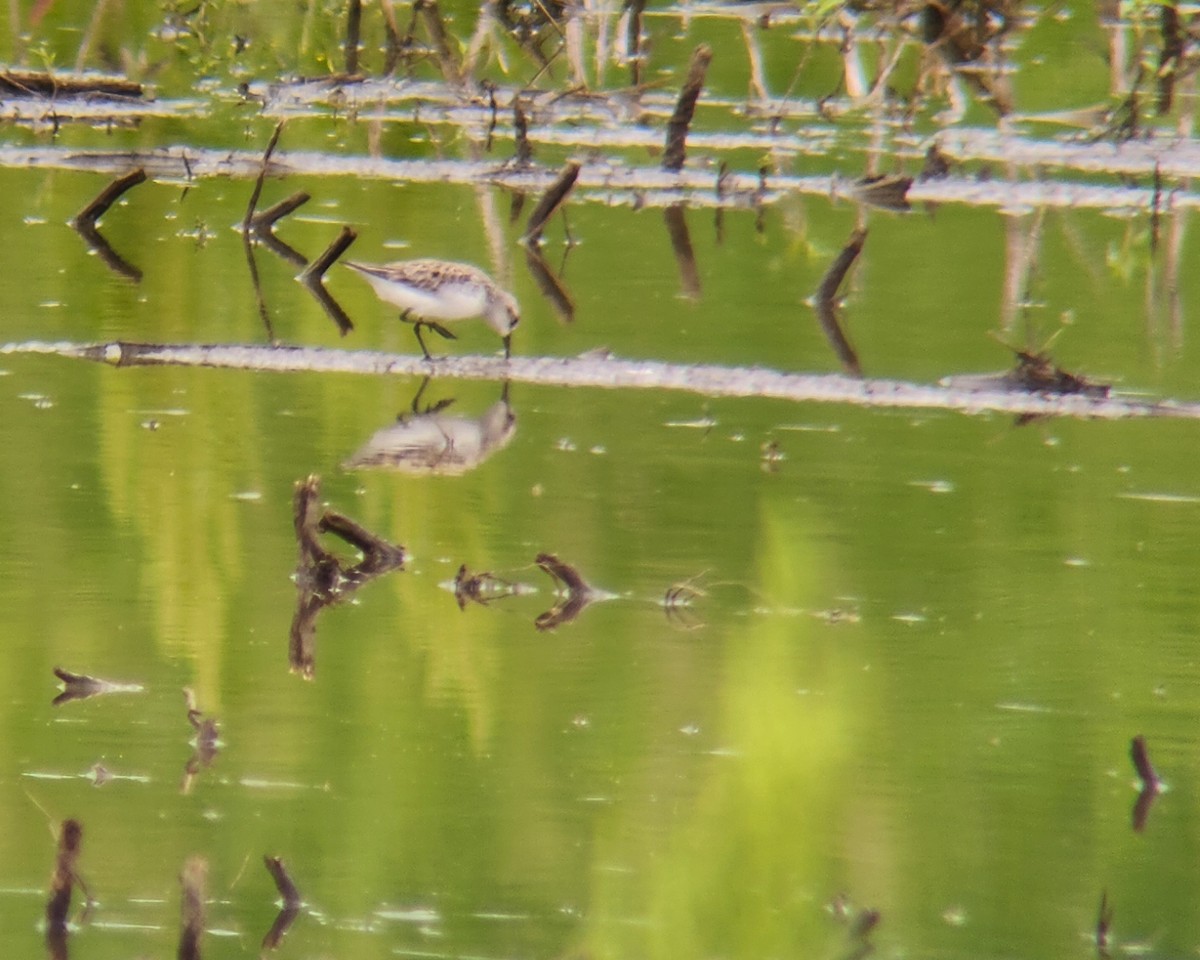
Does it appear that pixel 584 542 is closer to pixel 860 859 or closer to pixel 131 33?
pixel 860 859

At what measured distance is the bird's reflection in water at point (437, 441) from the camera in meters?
7.35

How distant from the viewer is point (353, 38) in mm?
14867

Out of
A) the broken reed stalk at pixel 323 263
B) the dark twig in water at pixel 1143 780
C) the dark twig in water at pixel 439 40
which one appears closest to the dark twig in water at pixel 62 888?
the dark twig in water at pixel 1143 780

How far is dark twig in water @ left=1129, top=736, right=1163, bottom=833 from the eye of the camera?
5078 mm

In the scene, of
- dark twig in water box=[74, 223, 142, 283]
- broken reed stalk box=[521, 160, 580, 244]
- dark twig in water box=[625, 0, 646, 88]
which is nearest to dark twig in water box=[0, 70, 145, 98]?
dark twig in water box=[625, 0, 646, 88]

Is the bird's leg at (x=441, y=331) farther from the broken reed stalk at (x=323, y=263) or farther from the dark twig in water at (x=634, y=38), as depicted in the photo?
the dark twig in water at (x=634, y=38)

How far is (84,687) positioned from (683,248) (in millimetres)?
5446

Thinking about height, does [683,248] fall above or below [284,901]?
below

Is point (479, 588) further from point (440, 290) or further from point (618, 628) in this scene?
point (440, 290)

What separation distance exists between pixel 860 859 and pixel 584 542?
202 cm

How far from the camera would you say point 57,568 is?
6.32m

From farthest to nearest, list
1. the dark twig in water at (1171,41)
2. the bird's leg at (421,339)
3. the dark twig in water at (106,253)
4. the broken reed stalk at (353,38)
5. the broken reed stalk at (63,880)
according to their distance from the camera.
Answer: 1. the broken reed stalk at (353,38)
2. the dark twig in water at (1171,41)
3. the dark twig in water at (106,253)
4. the bird's leg at (421,339)
5. the broken reed stalk at (63,880)

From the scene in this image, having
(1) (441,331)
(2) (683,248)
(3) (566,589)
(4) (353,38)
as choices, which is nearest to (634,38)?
(4) (353,38)

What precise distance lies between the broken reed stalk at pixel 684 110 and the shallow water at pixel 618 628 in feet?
3.21
